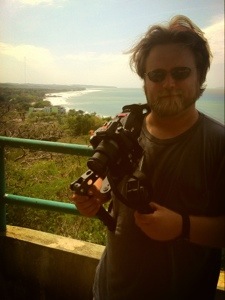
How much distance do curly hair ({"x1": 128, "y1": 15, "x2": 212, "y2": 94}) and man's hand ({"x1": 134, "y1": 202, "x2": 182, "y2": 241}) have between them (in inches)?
29.5

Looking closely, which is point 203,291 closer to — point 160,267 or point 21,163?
point 160,267

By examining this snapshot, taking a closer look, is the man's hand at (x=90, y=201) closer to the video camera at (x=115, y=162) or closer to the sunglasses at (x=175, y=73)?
the video camera at (x=115, y=162)

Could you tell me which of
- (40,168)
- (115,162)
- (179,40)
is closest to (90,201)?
(115,162)

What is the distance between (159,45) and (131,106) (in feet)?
1.09

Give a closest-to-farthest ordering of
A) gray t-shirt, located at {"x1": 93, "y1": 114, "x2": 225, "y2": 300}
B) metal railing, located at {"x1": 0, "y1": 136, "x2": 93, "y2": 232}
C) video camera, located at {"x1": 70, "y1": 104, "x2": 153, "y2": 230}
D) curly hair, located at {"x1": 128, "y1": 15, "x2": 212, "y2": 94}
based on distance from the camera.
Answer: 1. video camera, located at {"x1": 70, "y1": 104, "x2": 153, "y2": 230}
2. gray t-shirt, located at {"x1": 93, "y1": 114, "x2": 225, "y2": 300}
3. curly hair, located at {"x1": 128, "y1": 15, "x2": 212, "y2": 94}
4. metal railing, located at {"x1": 0, "y1": 136, "x2": 93, "y2": 232}

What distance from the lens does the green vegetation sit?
363 cm

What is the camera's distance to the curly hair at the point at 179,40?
154 centimetres

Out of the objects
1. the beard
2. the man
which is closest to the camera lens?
the man

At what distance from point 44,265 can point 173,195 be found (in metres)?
1.76

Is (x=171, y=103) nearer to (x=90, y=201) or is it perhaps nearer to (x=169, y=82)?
(x=169, y=82)

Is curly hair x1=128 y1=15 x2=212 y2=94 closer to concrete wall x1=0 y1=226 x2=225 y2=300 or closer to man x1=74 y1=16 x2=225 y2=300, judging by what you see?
man x1=74 y1=16 x2=225 y2=300

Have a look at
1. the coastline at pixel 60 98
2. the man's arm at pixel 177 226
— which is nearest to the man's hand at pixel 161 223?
the man's arm at pixel 177 226

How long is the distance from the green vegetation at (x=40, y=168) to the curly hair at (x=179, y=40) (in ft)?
3.34

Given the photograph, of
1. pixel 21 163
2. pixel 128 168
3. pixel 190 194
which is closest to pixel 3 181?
pixel 128 168
